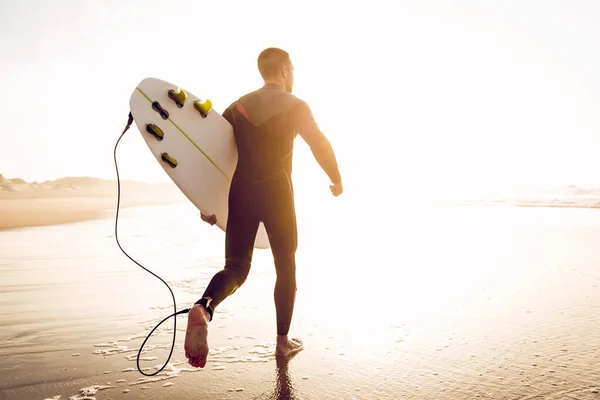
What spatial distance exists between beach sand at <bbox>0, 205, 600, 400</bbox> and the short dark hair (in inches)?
68.5

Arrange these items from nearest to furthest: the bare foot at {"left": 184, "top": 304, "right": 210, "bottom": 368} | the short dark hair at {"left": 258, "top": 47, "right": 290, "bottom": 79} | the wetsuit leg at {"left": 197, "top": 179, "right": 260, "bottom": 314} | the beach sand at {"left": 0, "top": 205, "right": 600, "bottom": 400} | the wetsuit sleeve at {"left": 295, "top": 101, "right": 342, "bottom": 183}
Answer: the bare foot at {"left": 184, "top": 304, "right": 210, "bottom": 368}
the beach sand at {"left": 0, "top": 205, "right": 600, "bottom": 400}
the wetsuit leg at {"left": 197, "top": 179, "right": 260, "bottom": 314}
the wetsuit sleeve at {"left": 295, "top": 101, "right": 342, "bottom": 183}
the short dark hair at {"left": 258, "top": 47, "right": 290, "bottom": 79}

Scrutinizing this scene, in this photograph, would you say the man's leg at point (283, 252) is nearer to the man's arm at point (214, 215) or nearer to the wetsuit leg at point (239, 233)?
the wetsuit leg at point (239, 233)

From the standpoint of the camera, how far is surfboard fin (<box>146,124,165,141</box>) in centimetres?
299

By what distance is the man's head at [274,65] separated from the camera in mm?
3094

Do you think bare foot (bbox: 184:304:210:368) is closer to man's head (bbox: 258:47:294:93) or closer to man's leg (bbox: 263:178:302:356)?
man's leg (bbox: 263:178:302:356)

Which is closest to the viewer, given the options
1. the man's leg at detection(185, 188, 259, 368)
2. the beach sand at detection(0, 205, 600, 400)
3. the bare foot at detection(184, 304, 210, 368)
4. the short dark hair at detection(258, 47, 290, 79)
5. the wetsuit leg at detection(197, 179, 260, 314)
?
the bare foot at detection(184, 304, 210, 368)

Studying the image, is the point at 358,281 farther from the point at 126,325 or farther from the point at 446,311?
the point at 126,325

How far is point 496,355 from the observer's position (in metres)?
2.75

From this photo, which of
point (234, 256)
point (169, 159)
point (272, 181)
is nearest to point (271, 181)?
point (272, 181)

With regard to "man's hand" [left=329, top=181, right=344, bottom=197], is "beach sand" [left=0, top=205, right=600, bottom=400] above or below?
below

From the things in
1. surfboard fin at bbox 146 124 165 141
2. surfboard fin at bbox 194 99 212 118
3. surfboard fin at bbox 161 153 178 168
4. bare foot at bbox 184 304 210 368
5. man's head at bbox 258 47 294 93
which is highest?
man's head at bbox 258 47 294 93

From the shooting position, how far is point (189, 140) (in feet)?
10.4

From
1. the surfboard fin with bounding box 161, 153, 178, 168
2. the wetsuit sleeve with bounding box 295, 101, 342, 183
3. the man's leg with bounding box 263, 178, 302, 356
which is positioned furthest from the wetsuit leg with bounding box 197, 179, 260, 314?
the wetsuit sleeve with bounding box 295, 101, 342, 183

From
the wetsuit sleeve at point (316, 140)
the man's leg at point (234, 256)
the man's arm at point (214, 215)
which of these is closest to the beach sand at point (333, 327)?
the man's leg at point (234, 256)
